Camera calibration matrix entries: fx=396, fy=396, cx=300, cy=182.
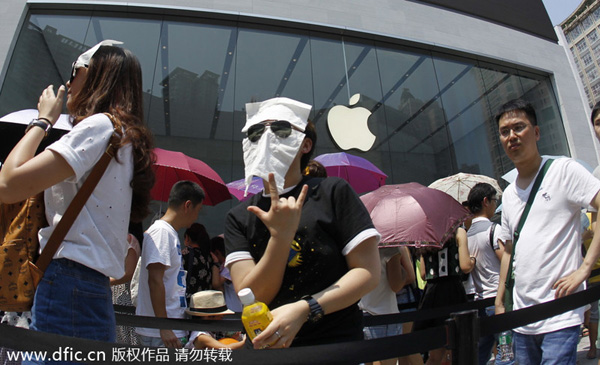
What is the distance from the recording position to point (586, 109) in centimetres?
1402

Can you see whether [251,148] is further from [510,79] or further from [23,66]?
[510,79]

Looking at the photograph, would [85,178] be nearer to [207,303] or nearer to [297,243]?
[297,243]

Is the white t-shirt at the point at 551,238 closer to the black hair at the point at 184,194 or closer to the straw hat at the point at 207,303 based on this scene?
the straw hat at the point at 207,303

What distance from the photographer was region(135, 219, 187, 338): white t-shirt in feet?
9.91

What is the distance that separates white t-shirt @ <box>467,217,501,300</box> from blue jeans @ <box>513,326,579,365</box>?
2.27m

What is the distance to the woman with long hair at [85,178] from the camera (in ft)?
4.86

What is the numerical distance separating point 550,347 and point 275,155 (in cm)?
179

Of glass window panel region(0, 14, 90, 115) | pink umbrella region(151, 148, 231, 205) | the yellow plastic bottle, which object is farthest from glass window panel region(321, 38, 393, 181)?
the yellow plastic bottle

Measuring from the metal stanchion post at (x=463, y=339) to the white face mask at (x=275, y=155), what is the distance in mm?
878

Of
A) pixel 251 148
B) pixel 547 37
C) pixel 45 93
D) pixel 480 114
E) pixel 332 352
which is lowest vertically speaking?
pixel 332 352

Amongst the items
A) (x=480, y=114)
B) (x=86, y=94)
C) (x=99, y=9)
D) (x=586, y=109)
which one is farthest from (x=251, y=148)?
(x=586, y=109)

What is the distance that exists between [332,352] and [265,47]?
10501mm

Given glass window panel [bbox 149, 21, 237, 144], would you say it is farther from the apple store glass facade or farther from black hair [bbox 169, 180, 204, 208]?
black hair [bbox 169, 180, 204, 208]

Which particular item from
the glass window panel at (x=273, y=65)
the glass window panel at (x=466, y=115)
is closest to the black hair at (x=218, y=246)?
the glass window panel at (x=273, y=65)
